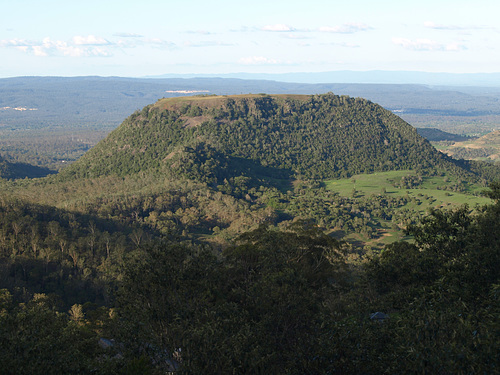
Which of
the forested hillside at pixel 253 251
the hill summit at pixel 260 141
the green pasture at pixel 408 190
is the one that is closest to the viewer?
the forested hillside at pixel 253 251

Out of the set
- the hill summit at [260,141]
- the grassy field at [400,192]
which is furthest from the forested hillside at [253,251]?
the grassy field at [400,192]

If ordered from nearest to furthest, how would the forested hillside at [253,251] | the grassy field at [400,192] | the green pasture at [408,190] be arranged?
the forested hillside at [253,251]
the grassy field at [400,192]
the green pasture at [408,190]

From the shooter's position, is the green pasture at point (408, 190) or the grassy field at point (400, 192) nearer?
the grassy field at point (400, 192)

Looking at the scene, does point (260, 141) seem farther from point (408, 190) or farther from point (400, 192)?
point (408, 190)

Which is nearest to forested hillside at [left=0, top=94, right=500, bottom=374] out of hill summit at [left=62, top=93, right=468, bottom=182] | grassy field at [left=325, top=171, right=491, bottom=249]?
hill summit at [left=62, top=93, right=468, bottom=182]

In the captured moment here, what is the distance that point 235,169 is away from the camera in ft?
472

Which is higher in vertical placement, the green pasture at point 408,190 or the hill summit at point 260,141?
the hill summit at point 260,141

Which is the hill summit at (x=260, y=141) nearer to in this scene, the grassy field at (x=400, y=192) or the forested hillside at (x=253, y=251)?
the forested hillside at (x=253, y=251)

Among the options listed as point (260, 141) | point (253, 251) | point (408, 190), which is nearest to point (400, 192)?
point (408, 190)

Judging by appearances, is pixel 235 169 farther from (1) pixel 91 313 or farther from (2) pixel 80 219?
(1) pixel 91 313

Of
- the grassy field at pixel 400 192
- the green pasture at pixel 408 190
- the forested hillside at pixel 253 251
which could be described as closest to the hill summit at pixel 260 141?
Result: the forested hillside at pixel 253 251

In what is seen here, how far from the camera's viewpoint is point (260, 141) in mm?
169875

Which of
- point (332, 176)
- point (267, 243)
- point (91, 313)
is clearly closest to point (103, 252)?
point (91, 313)

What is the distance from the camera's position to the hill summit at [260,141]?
470ft
